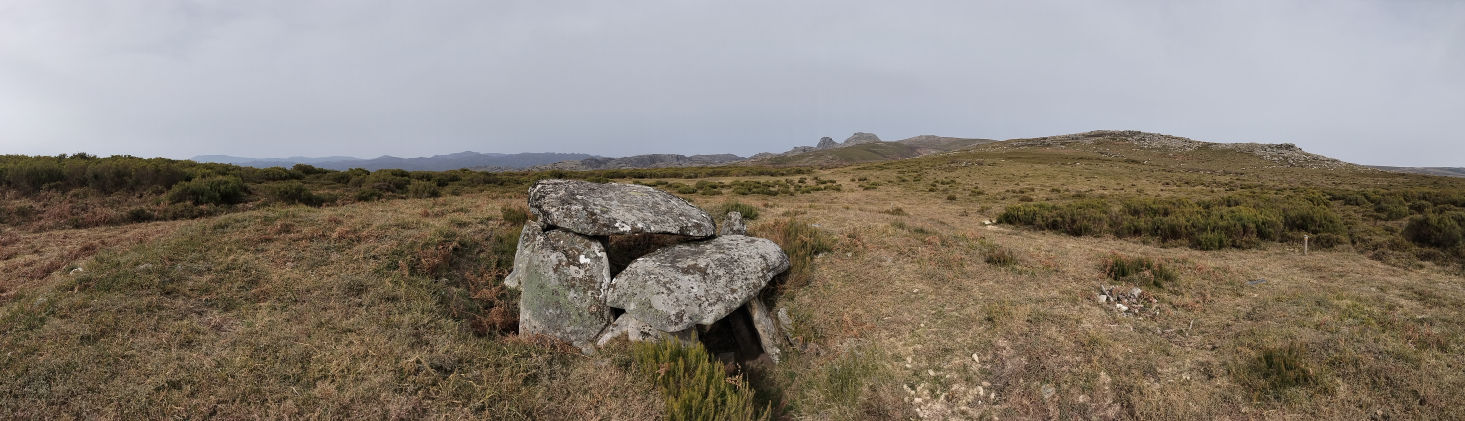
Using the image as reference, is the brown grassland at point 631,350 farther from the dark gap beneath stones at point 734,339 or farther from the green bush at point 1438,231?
the green bush at point 1438,231

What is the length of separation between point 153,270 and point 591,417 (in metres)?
6.82

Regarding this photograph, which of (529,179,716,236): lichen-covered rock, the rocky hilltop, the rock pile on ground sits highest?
the rocky hilltop

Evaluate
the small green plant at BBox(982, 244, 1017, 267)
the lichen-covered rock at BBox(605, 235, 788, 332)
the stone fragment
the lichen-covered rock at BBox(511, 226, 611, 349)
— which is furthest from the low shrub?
the small green plant at BBox(982, 244, 1017, 267)

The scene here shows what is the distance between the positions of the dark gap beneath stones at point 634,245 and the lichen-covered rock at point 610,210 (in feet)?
1.51

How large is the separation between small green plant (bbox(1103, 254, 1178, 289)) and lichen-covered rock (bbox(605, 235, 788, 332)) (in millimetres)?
6414

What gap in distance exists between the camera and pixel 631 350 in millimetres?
6066

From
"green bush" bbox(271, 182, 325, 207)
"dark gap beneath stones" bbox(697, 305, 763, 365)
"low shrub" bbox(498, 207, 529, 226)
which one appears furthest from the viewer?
"green bush" bbox(271, 182, 325, 207)

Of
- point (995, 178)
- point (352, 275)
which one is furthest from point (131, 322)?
point (995, 178)

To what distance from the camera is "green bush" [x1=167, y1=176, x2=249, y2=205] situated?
13.3 metres

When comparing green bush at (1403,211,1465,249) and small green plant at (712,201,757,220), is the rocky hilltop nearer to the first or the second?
green bush at (1403,211,1465,249)

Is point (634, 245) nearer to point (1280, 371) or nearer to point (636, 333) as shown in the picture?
point (636, 333)

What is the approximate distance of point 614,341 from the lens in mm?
6297

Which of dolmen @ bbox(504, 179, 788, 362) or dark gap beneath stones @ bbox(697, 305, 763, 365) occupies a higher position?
dolmen @ bbox(504, 179, 788, 362)

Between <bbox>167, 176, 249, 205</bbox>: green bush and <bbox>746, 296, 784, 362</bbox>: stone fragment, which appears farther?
<bbox>167, 176, 249, 205</bbox>: green bush
